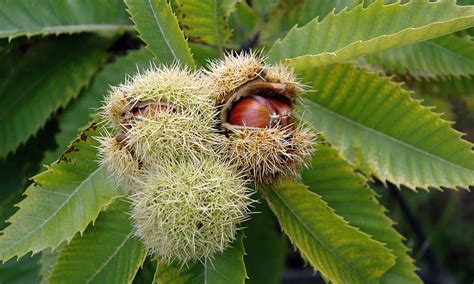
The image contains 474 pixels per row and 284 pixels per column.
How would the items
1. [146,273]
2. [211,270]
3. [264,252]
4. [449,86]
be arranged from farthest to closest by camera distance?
[264,252] < [449,86] < [146,273] < [211,270]

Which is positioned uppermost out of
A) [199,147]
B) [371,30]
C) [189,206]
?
[371,30]

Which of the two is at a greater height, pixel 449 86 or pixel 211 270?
pixel 449 86

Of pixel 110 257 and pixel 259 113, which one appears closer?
pixel 259 113

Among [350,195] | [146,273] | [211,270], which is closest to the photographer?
[211,270]

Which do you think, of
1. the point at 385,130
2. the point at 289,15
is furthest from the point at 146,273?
the point at 289,15

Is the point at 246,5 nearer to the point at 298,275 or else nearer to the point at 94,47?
the point at 94,47

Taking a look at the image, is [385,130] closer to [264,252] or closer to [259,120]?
[259,120]

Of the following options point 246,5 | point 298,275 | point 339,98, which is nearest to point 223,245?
point 339,98
